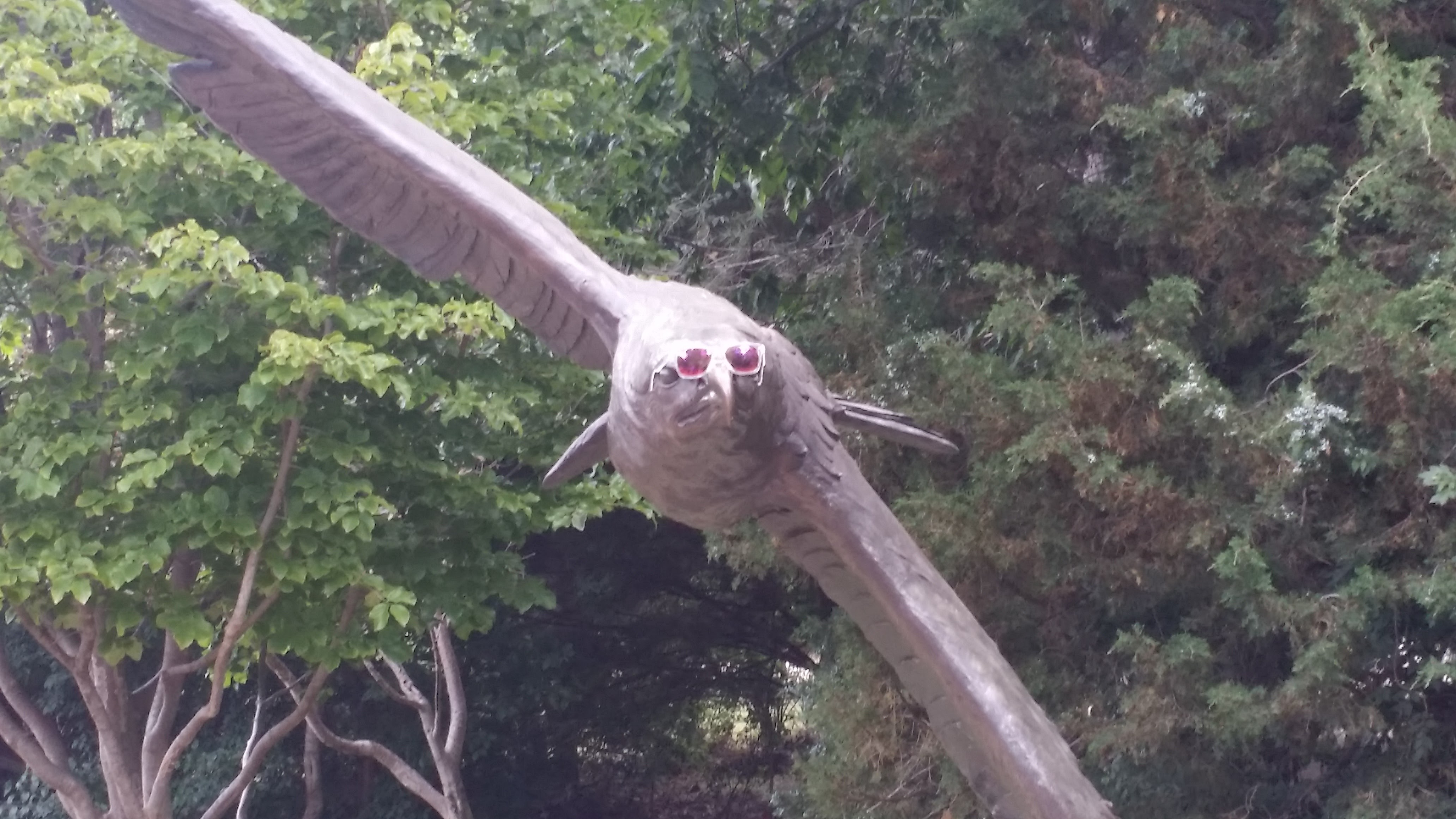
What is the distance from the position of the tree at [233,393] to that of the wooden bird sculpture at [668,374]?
0.92 m

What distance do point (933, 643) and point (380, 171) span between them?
1721 millimetres

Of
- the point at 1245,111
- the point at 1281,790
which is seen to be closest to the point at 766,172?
the point at 1245,111

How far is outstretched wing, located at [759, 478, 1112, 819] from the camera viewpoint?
8.35 ft

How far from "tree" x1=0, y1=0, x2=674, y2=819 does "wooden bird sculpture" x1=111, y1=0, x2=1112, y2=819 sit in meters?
0.92

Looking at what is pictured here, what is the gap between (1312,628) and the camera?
146 inches

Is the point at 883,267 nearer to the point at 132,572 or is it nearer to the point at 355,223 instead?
the point at 355,223

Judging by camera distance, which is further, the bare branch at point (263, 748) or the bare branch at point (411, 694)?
the bare branch at point (411, 694)

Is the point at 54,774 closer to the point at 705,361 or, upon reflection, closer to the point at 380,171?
the point at 380,171

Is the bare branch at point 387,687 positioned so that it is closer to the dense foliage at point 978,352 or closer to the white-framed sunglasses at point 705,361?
the dense foliage at point 978,352

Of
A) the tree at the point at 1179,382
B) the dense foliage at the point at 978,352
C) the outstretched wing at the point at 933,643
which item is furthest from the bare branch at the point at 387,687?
the outstretched wing at the point at 933,643

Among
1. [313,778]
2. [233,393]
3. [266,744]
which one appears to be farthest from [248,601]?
[313,778]

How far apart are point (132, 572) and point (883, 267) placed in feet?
9.78

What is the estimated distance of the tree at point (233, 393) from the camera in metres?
4.16

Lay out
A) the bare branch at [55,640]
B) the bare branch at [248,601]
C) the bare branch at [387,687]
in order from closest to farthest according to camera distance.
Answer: the bare branch at [248,601], the bare branch at [55,640], the bare branch at [387,687]
